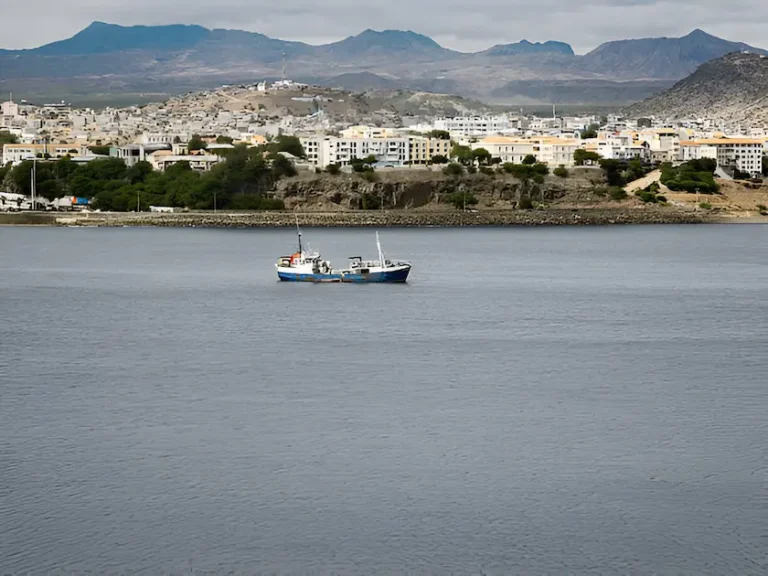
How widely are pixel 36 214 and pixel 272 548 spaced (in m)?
39.0

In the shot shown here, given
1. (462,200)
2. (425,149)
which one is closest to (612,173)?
(462,200)

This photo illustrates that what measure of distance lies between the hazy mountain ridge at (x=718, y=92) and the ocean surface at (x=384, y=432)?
85996 mm

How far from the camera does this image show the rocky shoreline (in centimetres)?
4469

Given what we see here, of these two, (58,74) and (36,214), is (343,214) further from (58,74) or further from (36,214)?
(58,74)

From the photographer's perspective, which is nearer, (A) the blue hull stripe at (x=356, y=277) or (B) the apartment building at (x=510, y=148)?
(A) the blue hull stripe at (x=356, y=277)

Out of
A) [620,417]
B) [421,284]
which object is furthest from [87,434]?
[421,284]

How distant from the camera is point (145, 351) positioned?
51.6 ft

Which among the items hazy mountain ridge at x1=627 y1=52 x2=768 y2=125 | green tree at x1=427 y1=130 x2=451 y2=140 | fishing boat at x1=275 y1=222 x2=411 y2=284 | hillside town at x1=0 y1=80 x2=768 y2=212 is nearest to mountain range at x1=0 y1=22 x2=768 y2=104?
hazy mountain ridge at x1=627 y1=52 x2=768 y2=125

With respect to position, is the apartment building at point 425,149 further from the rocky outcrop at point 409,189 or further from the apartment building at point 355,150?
the rocky outcrop at point 409,189

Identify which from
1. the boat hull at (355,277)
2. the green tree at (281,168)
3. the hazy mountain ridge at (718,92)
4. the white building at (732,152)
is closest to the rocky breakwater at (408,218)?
the green tree at (281,168)

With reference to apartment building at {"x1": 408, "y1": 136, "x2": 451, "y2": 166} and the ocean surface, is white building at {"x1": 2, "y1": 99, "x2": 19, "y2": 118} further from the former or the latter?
the ocean surface

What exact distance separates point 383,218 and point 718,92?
248 ft

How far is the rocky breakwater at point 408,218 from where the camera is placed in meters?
44.7

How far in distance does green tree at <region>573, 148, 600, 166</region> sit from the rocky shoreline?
4863 millimetres
